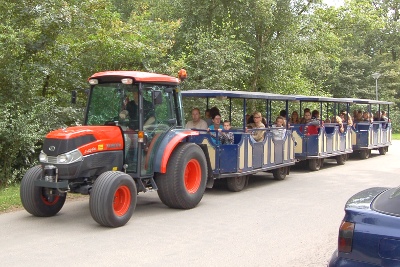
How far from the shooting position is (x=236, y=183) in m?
11.5

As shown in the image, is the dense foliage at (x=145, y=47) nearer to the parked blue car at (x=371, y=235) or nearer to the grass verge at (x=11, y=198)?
the grass verge at (x=11, y=198)

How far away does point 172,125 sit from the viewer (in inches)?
378

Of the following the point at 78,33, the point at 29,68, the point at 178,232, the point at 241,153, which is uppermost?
the point at 78,33

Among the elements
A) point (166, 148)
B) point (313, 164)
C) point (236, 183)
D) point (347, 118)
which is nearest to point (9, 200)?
point (166, 148)

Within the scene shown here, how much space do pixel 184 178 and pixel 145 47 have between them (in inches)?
267

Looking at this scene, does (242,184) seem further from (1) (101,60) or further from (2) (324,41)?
(2) (324,41)

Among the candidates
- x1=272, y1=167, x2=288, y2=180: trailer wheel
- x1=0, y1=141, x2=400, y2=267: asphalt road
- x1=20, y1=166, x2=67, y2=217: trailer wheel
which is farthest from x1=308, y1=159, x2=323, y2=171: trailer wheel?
x1=20, y1=166, x2=67, y2=217: trailer wheel

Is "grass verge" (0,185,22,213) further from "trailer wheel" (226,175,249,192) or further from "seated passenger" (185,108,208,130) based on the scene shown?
"trailer wheel" (226,175,249,192)

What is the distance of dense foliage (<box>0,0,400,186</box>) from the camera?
11750 millimetres

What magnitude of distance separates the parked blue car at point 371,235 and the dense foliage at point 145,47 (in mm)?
8492

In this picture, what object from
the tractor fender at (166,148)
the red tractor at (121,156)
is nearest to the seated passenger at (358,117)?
the red tractor at (121,156)

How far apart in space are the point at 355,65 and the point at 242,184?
3828 centimetres

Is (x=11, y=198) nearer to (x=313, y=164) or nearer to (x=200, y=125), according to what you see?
(x=200, y=125)

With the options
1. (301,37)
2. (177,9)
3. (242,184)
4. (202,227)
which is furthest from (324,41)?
(202,227)
